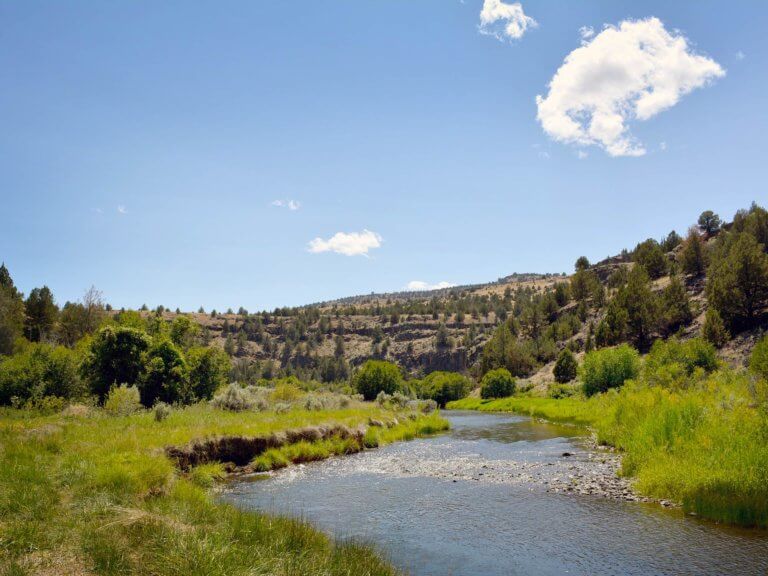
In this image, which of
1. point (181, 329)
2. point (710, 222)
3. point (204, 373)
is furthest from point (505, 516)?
point (710, 222)

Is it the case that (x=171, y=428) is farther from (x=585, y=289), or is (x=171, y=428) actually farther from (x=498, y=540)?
(x=585, y=289)

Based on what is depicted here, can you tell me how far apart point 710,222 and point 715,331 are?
79.4m

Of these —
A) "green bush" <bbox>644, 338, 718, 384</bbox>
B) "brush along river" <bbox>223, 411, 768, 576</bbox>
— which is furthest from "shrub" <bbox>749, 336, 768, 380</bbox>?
"green bush" <bbox>644, 338, 718, 384</bbox>

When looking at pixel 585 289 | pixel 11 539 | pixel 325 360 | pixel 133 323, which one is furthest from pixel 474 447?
pixel 325 360

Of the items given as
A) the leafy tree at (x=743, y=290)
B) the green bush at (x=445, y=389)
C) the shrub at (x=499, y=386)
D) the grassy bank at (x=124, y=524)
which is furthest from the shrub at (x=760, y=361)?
the green bush at (x=445, y=389)

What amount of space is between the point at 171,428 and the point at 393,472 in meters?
12.7

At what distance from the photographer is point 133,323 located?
66.9 metres

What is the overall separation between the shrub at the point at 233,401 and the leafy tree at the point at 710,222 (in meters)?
136

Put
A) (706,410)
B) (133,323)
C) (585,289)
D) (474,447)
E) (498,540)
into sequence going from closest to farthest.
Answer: (498,540)
(706,410)
(474,447)
(133,323)
(585,289)

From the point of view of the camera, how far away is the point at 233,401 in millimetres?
42094

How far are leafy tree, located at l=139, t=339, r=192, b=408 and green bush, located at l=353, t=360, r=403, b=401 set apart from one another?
35514mm

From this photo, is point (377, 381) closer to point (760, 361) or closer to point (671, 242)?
point (760, 361)

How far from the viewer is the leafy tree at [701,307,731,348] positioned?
221 ft

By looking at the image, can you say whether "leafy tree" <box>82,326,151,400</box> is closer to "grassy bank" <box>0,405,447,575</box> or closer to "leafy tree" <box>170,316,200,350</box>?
"leafy tree" <box>170,316,200,350</box>
